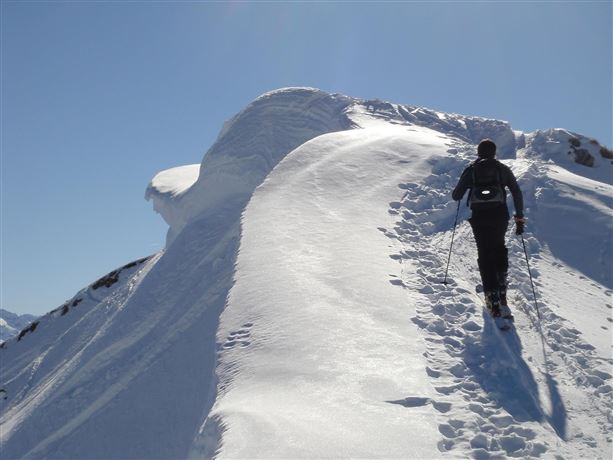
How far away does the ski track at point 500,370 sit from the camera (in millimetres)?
5090

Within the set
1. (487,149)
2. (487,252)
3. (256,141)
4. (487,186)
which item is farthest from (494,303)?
(256,141)

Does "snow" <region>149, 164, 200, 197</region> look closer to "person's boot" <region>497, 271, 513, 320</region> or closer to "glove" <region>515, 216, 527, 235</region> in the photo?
"glove" <region>515, 216, 527, 235</region>

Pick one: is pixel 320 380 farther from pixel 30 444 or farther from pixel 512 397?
pixel 30 444

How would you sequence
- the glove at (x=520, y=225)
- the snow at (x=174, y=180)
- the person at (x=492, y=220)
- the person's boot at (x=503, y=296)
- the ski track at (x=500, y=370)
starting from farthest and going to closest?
the snow at (x=174, y=180)
the glove at (x=520, y=225)
the person at (x=492, y=220)
the person's boot at (x=503, y=296)
the ski track at (x=500, y=370)

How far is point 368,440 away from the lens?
4.78 metres

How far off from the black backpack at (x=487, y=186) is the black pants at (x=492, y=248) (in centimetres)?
13

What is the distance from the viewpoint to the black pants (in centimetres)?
753

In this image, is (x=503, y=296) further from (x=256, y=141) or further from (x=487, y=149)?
(x=256, y=141)

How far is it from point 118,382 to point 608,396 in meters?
9.94

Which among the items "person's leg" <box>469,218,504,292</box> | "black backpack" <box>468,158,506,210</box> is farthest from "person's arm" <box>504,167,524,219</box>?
"person's leg" <box>469,218,504,292</box>

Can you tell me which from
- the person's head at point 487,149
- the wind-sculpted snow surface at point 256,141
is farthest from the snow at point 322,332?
the wind-sculpted snow surface at point 256,141

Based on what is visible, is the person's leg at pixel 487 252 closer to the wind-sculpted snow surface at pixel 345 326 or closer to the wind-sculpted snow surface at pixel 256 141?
the wind-sculpted snow surface at pixel 345 326

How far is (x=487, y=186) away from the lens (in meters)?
7.78

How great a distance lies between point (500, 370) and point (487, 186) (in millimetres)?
2673
